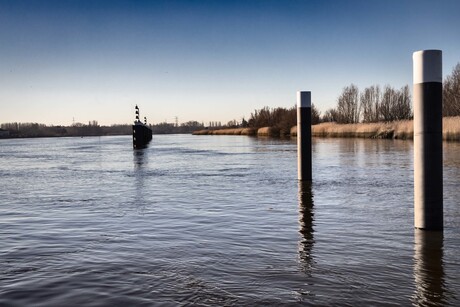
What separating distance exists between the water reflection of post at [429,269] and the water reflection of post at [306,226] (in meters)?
1.02

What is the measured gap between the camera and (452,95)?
60.1 meters

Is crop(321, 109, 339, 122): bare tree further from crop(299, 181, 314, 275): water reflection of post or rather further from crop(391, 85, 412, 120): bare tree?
crop(299, 181, 314, 275): water reflection of post

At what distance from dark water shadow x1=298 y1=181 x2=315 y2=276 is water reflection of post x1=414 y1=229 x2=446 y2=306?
102 centimetres

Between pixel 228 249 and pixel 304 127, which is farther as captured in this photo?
pixel 304 127

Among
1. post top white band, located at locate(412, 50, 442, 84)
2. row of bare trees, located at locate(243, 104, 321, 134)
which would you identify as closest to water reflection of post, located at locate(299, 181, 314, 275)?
post top white band, located at locate(412, 50, 442, 84)

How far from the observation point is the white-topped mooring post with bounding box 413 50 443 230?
6062 millimetres

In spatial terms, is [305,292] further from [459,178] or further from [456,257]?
[459,178]

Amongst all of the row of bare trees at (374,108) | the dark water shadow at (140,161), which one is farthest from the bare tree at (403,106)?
the dark water shadow at (140,161)

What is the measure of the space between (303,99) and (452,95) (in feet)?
182

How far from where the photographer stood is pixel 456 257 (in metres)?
4.98

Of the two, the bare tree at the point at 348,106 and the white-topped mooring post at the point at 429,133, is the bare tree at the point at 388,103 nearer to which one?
the bare tree at the point at 348,106

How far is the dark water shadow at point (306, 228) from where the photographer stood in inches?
195

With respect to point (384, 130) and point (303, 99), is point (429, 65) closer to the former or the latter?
point (303, 99)

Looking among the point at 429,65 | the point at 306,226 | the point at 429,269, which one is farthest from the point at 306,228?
the point at 429,65
